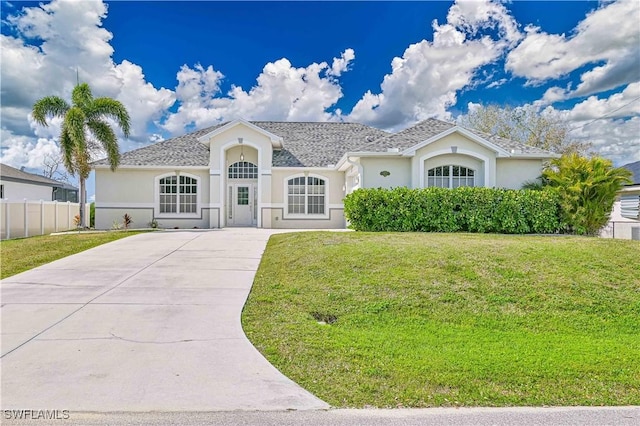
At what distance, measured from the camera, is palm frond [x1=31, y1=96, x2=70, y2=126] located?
1917cm

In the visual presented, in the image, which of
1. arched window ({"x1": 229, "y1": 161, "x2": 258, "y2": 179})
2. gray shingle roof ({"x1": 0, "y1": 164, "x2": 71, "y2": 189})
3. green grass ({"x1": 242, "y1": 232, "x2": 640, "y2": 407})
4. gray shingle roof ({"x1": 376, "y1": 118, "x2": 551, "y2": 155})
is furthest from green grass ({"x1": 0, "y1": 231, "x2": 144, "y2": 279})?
gray shingle roof ({"x1": 0, "y1": 164, "x2": 71, "y2": 189})

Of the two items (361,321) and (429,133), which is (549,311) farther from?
(429,133)

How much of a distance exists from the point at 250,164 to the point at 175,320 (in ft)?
51.9

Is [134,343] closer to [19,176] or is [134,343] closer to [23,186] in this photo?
[19,176]

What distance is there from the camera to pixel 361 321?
6469 millimetres

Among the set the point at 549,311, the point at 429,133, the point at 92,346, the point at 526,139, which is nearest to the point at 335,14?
the point at 429,133

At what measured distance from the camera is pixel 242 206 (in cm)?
2144

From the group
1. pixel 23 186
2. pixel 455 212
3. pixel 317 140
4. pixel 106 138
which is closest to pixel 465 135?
pixel 455 212

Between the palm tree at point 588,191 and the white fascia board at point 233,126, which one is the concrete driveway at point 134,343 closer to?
the white fascia board at point 233,126

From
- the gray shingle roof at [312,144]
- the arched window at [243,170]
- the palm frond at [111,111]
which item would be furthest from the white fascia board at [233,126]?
the palm frond at [111,111]

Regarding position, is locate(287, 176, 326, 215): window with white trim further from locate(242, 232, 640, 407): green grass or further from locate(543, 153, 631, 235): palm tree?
locate(543, 153, 631, 235): palm tree

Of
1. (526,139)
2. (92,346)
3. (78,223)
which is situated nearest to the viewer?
(92,346)

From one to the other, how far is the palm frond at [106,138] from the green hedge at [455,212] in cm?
1272

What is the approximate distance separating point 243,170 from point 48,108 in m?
9.58
